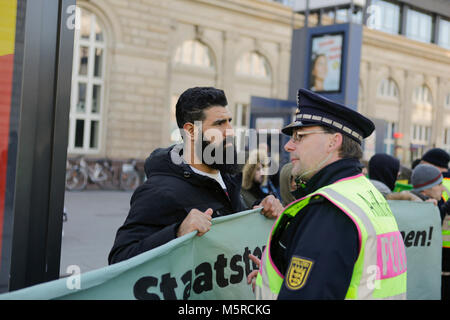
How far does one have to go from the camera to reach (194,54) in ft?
78.3

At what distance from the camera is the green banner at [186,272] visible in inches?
71.8

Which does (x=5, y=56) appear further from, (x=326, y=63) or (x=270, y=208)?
(x=326, y=63)

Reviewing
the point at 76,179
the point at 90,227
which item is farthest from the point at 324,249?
the point at 76,179

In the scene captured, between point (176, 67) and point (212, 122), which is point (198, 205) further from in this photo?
point (176, 67)

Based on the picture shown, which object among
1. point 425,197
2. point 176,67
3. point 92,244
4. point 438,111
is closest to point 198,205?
point 425,197

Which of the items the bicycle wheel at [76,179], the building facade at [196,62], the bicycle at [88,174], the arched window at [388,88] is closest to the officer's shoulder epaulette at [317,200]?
the building facade at [196,62]

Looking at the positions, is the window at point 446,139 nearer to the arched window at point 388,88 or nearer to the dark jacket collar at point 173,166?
the arched window at point 388,88

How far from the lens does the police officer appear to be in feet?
5.04

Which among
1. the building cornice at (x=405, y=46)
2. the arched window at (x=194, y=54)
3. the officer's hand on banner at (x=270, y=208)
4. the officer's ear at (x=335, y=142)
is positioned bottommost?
the officer's hand on banner at (x=270, y=208)

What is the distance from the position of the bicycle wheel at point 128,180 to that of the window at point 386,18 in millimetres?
20159

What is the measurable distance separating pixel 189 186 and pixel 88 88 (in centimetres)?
1874

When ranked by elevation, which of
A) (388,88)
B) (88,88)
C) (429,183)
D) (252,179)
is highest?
(388,88)

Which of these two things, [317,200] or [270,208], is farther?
[270,208]

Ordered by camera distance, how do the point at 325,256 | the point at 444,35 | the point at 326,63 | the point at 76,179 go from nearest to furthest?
1. the point at 325,256
2. the point at 326,63
3. the point at 76,179
4. the point at 444,35
